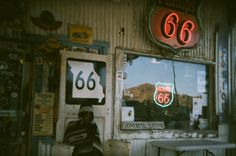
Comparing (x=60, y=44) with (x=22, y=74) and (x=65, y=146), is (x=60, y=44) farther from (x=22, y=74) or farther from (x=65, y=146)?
(x=65, y=146)

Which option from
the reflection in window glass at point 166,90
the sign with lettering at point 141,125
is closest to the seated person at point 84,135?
the sign with lettering at point 141,125

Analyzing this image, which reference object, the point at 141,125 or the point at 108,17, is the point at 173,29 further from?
the point at 141,125

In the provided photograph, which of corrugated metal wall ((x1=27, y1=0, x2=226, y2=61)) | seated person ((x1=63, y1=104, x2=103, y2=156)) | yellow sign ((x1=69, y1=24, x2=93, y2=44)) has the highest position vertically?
corrugated metal wall ((x1=27, y1=0, x2=226, y2=61))

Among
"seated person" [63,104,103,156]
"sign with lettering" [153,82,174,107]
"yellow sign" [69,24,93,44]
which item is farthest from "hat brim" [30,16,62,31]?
"sign with lettering" [153,82,174,107]

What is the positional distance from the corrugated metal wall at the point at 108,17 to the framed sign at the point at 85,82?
53cm

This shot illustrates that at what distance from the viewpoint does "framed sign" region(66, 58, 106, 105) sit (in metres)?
5.20

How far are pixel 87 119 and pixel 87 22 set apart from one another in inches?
70.4

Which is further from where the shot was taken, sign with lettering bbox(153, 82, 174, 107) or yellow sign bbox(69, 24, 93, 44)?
sign with lettering bbox(153, 82, 174, 107)

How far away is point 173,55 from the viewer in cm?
641

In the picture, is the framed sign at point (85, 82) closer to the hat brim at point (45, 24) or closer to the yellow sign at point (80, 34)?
the yellow sign at point (80, 34)

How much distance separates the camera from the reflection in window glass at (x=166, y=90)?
602 centimetres

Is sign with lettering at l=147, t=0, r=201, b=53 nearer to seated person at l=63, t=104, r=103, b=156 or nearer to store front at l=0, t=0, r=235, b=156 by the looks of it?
store front at l=0, t=0, r=235, b=156

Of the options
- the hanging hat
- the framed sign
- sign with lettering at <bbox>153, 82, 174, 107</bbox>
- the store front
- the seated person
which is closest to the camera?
the store front

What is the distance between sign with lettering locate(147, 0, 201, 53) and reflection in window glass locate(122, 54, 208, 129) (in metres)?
0.45
